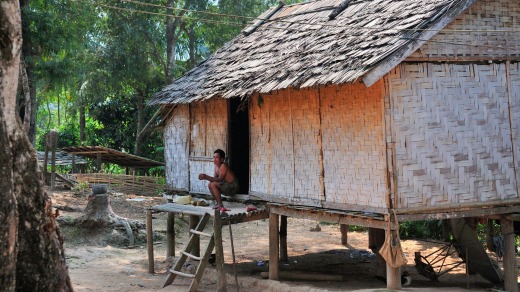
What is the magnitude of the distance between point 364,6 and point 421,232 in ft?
22.9

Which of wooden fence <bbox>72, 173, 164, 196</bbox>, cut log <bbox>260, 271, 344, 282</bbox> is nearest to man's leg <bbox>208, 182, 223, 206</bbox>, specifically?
cut log <bbox>260, 271, 344, 282</bbox>

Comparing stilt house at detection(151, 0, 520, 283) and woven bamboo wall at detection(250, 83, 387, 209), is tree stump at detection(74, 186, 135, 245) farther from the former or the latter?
stilt house at detection(151, 0, 520, 283)

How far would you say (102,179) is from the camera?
2120 cm

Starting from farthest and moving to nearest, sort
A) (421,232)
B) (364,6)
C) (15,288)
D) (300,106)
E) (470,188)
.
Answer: (421,232)
(364,6)
(300,106)
(470,188)
(15,288)

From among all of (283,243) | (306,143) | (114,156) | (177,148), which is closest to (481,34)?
(306,143)

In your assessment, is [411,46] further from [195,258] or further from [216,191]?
[195,258]

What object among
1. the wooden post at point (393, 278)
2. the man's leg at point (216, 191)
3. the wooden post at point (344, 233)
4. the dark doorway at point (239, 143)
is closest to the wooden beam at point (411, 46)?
the wooden post at point (393, 278)

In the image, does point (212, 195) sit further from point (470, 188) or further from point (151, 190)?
point (151, 190)

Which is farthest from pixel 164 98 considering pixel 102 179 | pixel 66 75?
pixel 102 179

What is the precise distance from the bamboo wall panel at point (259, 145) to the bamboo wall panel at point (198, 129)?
1564 millimetres

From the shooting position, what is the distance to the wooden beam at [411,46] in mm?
8227

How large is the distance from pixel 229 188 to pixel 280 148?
1.57m

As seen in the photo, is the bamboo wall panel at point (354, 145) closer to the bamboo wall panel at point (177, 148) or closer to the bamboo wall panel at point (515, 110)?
the bamboo wall panel at point (515, 110)

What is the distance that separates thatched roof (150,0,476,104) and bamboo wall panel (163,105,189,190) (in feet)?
1.79
